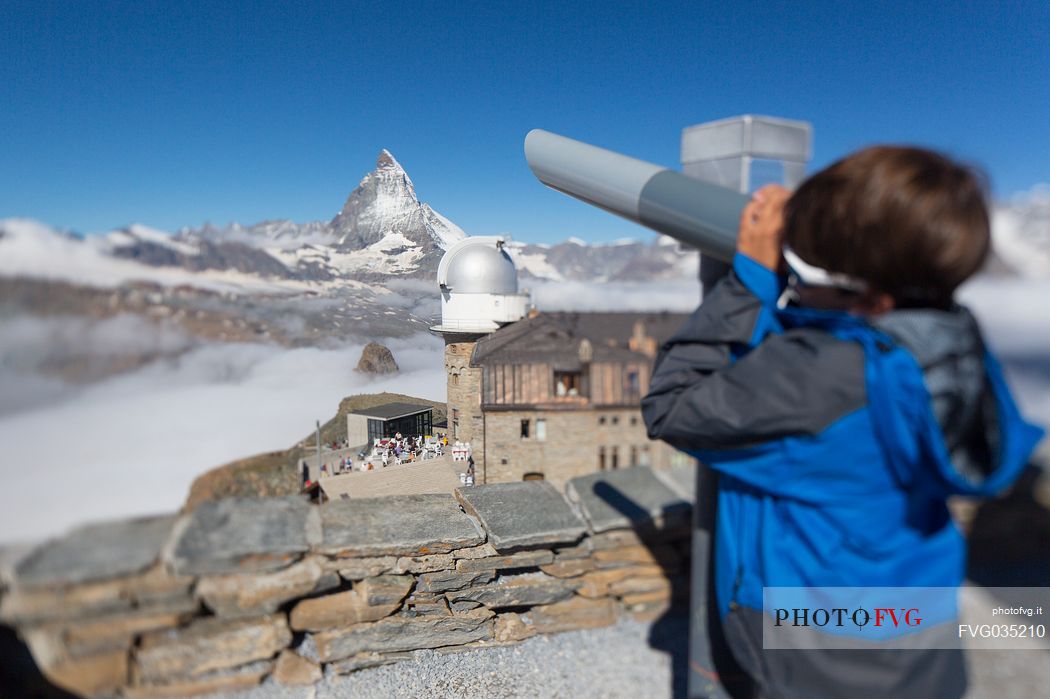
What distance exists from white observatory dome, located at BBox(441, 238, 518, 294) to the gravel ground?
5.69 feet

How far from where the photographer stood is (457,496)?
2.62 metres

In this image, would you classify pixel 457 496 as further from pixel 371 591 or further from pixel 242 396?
pixel 242 396

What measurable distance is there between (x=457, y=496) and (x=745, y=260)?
1770 millimetres

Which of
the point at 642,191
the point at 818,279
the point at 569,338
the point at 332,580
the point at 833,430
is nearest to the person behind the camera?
the point at 833,430

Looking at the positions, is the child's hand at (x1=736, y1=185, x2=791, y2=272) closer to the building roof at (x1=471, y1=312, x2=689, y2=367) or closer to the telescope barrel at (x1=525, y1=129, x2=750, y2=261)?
the telescope barrel at (x1=525, y1=129, x2=750, y2=261)

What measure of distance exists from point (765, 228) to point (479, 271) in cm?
138

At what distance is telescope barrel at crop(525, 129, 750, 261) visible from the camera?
162 centimetres

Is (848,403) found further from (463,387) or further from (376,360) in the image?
(376,360)

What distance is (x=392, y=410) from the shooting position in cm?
241

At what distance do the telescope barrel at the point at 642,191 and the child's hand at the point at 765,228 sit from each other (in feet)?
0.25

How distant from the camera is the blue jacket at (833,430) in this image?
1.14m

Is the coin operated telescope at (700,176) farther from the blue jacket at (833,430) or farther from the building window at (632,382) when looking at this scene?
the building window at (632,382)

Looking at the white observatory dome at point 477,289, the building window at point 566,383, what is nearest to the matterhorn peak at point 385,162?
the white observatory dome at point 477,289

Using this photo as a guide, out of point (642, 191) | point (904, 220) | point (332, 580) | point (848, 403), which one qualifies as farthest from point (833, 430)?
point (332, 580)
